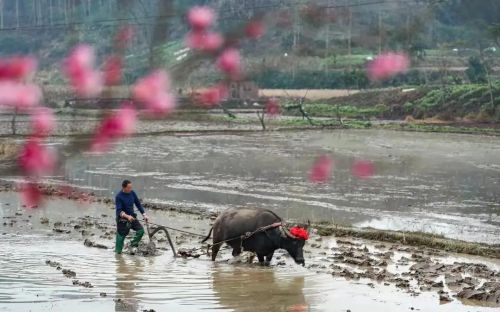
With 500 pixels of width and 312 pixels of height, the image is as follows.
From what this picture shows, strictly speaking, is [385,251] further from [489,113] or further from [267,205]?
[489,113]

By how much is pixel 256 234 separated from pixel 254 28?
9.41m

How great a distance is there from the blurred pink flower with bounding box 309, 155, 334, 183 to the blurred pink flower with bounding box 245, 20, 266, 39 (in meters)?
21.1

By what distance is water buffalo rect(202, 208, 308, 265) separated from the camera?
39.5ft

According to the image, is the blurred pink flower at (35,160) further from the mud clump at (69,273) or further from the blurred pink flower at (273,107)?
the blurred pink flower at (273,107)

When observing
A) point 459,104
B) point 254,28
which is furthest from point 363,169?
point 459,104

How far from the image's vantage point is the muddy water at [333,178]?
18.1m

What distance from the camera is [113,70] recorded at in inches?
116

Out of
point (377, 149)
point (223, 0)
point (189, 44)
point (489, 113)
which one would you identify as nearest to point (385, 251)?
point (223, 0)

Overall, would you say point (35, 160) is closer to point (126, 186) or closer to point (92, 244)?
point (126, 186)

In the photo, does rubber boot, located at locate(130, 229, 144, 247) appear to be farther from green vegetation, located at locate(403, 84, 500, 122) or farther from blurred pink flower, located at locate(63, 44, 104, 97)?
green vegetation, located at locate(403, 84, 500, 122)

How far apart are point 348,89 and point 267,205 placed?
141 feet

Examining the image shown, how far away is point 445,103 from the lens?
165ft

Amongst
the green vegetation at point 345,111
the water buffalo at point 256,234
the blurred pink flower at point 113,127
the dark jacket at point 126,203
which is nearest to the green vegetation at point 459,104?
the green vegetation at point 345,111

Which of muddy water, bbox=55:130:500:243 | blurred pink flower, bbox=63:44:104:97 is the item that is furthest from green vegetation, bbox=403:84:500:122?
blurred pink flower, bbox=63:44:104:97
